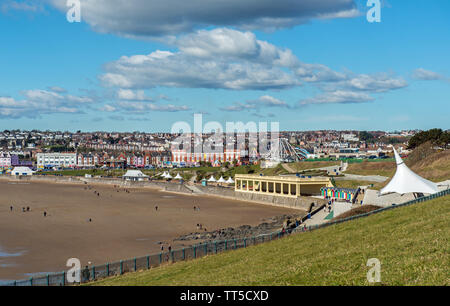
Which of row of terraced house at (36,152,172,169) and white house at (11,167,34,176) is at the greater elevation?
row of terraced house at (36,152,172,169)

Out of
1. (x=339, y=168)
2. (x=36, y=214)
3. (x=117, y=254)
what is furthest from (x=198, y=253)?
(x=339, y=168)

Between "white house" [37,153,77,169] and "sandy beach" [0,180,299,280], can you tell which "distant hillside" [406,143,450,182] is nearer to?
"sandy beach" [0,180,299,280]

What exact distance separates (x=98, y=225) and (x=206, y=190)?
40577mm

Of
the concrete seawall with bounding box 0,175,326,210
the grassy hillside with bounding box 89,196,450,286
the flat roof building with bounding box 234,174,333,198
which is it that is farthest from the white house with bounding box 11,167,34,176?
the grassy hillside with bounding box 89,196,450,286

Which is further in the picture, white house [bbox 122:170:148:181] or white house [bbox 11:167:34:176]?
white house [bbox 11:167:34:176]

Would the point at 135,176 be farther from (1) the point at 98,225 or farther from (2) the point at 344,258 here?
(2) the point at 344,258

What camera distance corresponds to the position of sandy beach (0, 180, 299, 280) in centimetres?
3147

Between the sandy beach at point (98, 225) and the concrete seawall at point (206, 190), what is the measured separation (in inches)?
90.0

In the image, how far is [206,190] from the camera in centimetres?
8612

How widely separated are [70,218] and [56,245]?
55.5ft

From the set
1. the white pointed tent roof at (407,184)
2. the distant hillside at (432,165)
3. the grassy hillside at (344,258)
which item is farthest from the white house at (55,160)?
the grassy hillside at (344,258)

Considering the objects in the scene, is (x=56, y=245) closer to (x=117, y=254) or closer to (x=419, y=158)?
(x=117, y=254)

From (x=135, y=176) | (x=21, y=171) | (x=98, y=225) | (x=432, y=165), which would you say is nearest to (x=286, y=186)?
(x=432, y=165)

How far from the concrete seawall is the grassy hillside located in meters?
35.5
